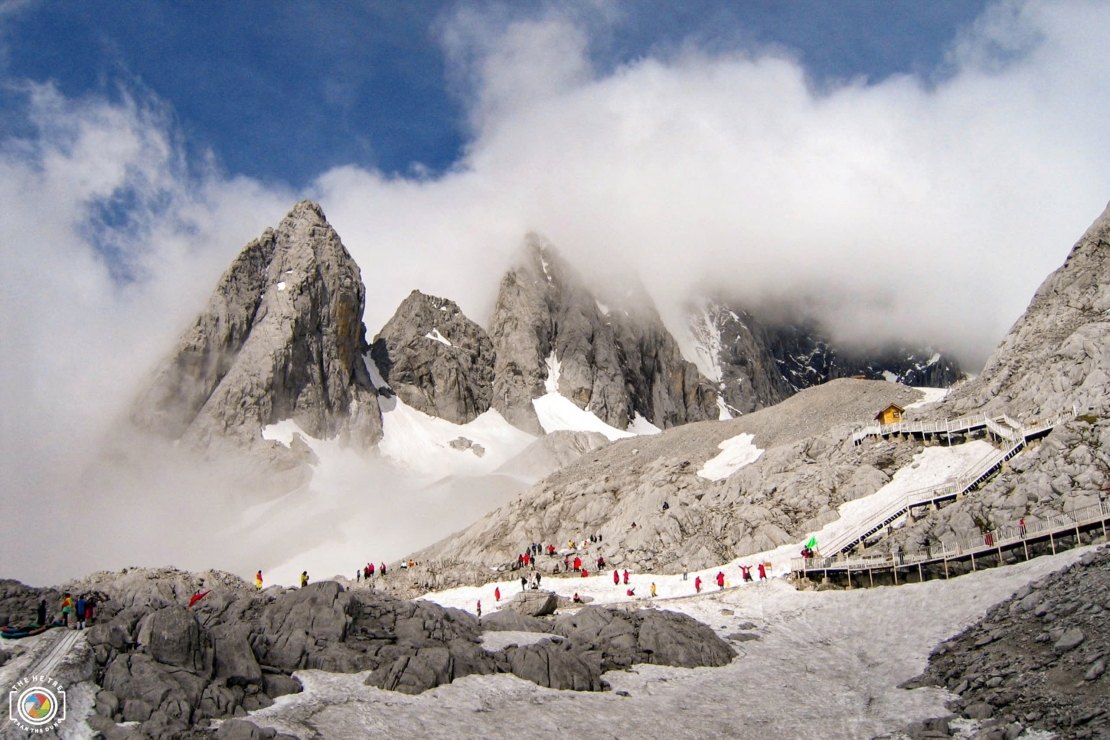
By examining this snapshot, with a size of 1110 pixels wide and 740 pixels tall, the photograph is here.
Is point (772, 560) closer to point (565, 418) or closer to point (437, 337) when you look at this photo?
point (565, 418)

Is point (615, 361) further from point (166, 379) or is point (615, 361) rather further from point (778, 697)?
point (778, 697)

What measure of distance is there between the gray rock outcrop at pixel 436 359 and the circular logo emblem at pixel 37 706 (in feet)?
467

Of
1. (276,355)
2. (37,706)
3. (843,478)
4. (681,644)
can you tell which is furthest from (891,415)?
(276,355)

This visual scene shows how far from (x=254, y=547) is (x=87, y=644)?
87.6 meters

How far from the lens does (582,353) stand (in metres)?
173

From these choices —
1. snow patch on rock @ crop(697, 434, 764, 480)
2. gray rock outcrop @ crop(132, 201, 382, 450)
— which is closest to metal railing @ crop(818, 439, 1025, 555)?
snow patch on rock @ crop(697, 434, 764, 480)

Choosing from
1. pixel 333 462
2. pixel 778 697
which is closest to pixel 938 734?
pixel 778 697

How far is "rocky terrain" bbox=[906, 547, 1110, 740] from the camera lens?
17.8 m

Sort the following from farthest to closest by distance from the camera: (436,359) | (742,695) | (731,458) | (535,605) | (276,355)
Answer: (436,359) → (276,355) → (731,458) → (535,605) → (742,695)

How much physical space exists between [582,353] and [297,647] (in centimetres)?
14925

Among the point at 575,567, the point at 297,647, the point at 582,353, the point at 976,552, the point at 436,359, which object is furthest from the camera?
the point at 582,353

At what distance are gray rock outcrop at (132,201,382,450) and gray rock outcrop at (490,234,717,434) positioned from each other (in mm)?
33699

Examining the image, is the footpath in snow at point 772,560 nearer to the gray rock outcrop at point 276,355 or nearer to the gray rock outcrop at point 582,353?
the gray rock outcrop at point 276,355

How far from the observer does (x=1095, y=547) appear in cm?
2923
